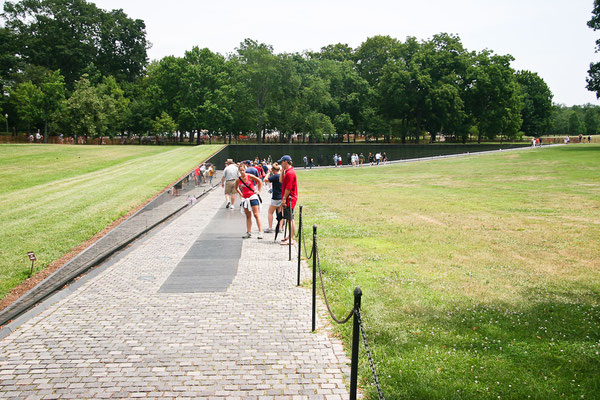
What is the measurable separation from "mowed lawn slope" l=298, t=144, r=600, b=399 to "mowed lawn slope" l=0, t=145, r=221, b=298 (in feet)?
20.2

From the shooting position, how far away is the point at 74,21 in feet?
252

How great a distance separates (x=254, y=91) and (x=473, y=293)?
188ft

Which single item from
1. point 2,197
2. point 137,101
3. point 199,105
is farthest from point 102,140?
point 2,197

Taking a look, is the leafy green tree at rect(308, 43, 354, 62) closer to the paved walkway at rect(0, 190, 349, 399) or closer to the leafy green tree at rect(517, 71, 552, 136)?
the leafy green tree at rect(517, 71, 552, 136)

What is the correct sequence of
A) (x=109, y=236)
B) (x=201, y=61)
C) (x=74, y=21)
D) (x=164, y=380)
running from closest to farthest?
(x=164, y=380) < (x=109, y=236) < (x=201, y=61) < (x=74, y=21)

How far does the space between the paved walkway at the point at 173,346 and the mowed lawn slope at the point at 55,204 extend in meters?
1.97

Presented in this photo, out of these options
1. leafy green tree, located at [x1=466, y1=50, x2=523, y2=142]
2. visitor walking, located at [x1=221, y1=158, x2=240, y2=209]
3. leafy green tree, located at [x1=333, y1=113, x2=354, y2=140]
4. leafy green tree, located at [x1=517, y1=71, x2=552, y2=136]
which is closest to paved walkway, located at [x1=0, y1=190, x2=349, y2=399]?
visitor walking, located at [x1=221, y1=158, x2=240, y2=209]

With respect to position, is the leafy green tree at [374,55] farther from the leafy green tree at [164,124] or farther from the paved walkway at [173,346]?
the paved walkway at [173,346]

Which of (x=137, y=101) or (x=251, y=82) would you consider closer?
(x=251, y=82)

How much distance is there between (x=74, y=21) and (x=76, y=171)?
62.9m

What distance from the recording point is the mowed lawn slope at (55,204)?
9.12 meters

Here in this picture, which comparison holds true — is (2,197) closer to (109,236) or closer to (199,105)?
(109,236)

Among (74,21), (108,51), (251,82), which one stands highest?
(74,21)

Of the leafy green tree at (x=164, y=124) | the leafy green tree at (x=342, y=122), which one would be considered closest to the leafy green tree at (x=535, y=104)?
the leafy green tree at (x=342, y=122)
